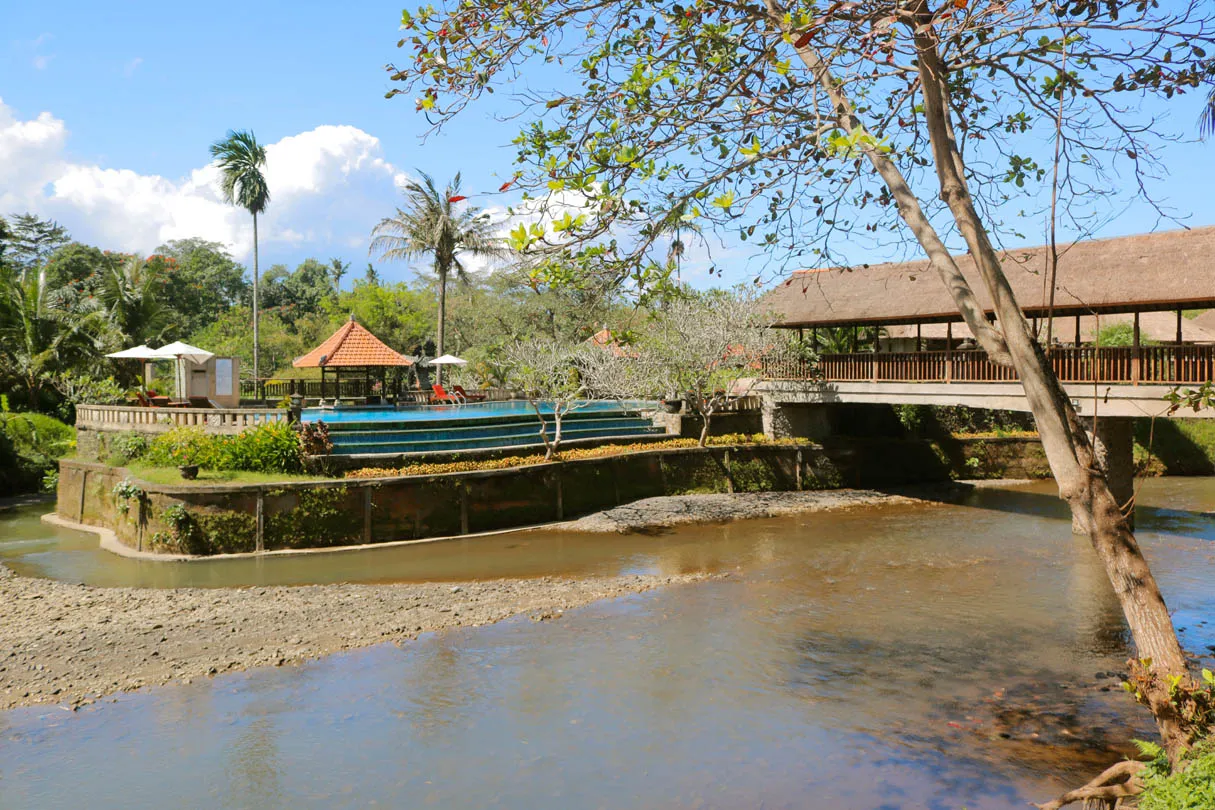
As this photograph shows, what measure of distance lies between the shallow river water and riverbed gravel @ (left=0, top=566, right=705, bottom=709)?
50cm

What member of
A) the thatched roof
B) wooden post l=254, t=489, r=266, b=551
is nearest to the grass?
wooden post l=254, t=489, r=266, b=551

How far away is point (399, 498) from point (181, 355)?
914 cm

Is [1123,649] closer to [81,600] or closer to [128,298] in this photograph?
[81,600]

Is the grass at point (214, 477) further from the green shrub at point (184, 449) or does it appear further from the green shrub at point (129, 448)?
the green shrub at point (129, 448)

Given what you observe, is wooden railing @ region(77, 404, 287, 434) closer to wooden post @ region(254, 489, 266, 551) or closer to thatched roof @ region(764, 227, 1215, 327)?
wooden post @ region(254, 489, 266, 551)

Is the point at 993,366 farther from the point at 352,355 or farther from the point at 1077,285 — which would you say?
the point at 352,355

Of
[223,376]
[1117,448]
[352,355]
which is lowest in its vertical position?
[1117,448]

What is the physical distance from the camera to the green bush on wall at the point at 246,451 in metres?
17.4

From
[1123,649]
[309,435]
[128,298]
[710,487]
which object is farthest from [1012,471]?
[128,298]

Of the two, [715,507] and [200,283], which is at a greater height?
[200,283]

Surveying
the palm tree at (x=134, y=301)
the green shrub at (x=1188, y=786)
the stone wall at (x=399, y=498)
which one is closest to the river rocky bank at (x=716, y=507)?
the stone wall at (x=399, y=498)

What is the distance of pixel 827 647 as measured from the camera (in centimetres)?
1117

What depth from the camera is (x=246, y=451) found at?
17.5m

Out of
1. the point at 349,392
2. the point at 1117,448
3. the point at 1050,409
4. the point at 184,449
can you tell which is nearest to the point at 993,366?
the point at 1117,448
